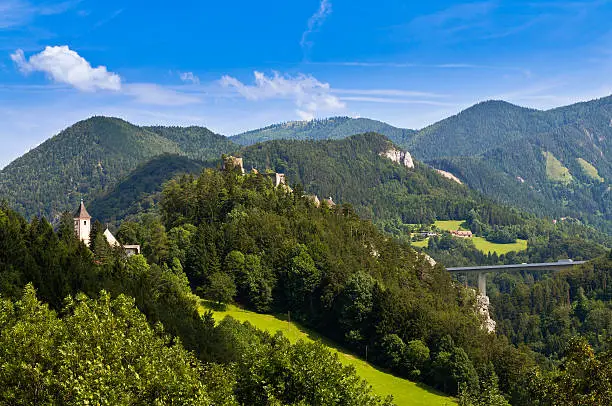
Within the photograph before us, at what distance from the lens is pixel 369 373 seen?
76.6m

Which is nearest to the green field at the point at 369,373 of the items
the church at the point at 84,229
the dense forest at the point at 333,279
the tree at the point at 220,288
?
the tree at the point at 220,288

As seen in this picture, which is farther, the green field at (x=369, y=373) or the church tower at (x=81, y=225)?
the church tower at (x=81, y=225)

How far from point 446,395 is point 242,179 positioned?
222ft

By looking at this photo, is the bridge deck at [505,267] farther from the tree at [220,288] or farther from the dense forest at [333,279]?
the tree at [220,288]

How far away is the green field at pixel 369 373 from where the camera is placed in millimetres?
69438

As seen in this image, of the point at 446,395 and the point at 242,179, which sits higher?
the point at 242,179

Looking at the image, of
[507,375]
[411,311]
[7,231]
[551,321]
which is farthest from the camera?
[551,321]

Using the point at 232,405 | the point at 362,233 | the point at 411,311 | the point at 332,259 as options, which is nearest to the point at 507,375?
the point at 411,311

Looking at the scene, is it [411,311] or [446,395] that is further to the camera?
[411,311]

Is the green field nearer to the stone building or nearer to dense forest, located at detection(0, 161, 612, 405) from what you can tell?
dense forest, located at detection(0, 161, 612, 405)

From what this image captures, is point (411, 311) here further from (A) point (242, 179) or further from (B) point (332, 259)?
(A) point (242, 179)

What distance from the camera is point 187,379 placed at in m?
29.1

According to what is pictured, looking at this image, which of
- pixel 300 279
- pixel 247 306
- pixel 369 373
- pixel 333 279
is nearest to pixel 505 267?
pixel 333 279

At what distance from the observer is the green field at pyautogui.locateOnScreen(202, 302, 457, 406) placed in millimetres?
69438
